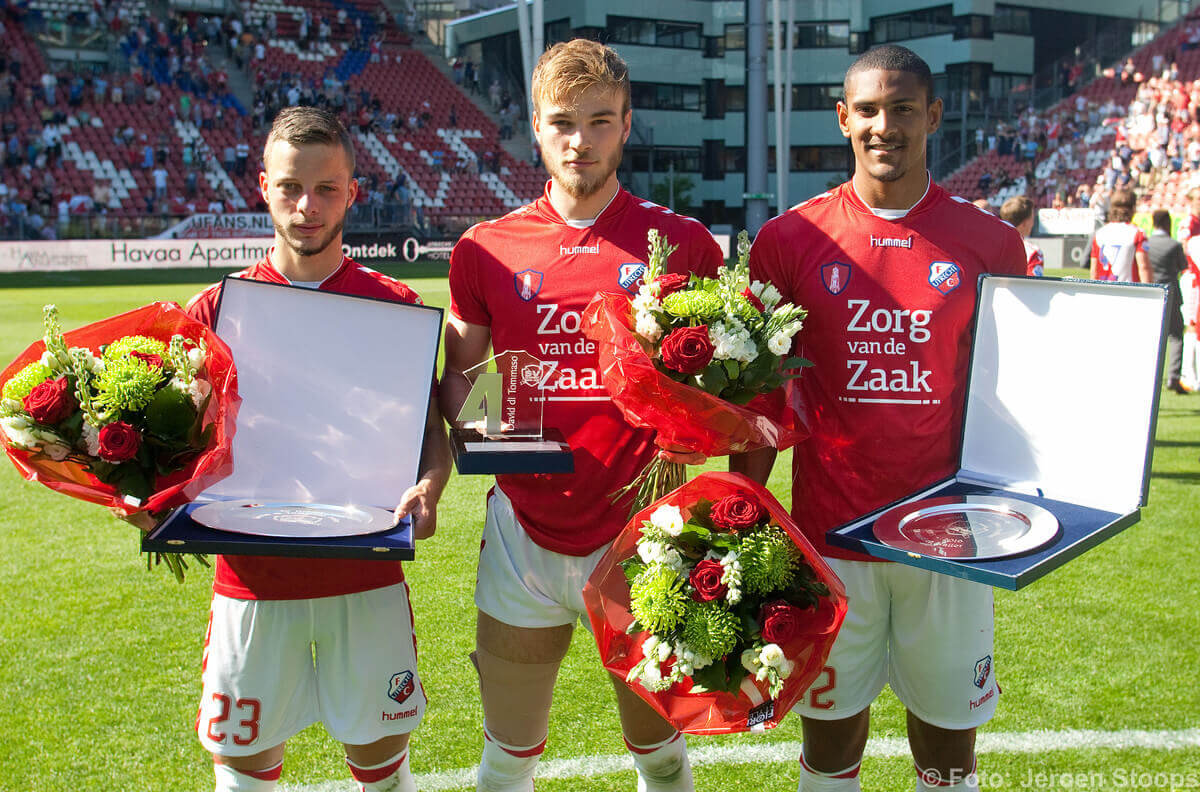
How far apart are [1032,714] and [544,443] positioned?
252cm

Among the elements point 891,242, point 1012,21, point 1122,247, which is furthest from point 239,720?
point 1012,21

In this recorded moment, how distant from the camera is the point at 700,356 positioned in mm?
2344

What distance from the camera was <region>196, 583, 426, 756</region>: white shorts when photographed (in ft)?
9.20

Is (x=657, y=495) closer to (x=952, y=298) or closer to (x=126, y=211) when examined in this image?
(x=952, y=298)

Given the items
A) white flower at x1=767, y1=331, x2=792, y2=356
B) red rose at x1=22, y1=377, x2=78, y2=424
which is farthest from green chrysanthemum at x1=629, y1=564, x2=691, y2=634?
red rose at x1=22, y1=377, x2=78, y2=424

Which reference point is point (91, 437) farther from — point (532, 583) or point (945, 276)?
point (945, 276)

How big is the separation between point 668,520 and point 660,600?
6.9 inches

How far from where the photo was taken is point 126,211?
2706cm

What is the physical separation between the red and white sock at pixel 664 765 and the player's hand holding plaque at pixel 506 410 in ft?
2.99

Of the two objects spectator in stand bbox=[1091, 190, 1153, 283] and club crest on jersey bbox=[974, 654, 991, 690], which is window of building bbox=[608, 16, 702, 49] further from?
club crest on jersey bbox=[974, 654, 991, 690]

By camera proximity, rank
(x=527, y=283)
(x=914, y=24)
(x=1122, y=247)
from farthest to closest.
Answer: (x=914, y=24) → (x=1122, y=247) → (x=527, y=283)

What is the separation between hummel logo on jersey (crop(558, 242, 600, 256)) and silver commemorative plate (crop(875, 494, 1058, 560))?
1114mm

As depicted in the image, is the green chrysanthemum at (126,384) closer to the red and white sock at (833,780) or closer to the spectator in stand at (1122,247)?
the red and white sock at (833,780)

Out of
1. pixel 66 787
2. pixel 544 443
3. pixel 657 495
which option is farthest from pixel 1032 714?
pixel 66 787
